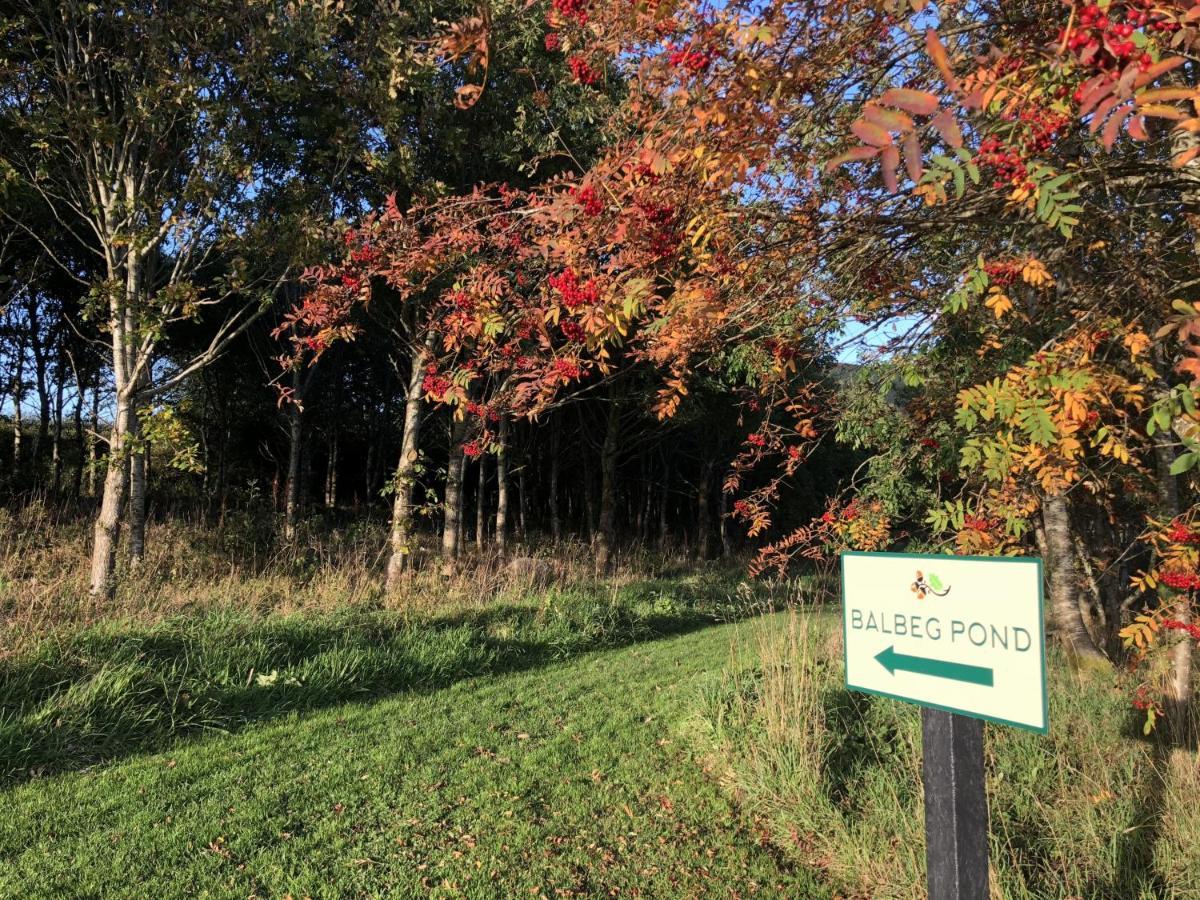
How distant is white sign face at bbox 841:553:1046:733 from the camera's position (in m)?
1.58

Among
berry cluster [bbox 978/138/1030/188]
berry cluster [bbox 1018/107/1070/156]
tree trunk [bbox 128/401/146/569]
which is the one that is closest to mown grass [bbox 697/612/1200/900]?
berry cluster [bbox 978/138/1030/188]

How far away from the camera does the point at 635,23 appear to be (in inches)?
109

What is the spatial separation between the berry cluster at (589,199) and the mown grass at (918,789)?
3.09m

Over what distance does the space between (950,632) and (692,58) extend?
7.24ft

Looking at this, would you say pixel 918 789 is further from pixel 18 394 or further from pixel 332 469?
pixel 18 394

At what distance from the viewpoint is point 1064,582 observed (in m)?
6.99

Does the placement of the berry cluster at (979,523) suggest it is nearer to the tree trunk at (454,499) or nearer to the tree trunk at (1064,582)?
the tree trunk at (1064,582)

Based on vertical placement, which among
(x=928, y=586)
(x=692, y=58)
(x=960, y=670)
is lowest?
(x=960, y=670)

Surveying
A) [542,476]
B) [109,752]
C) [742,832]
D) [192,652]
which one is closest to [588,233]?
[742,832]

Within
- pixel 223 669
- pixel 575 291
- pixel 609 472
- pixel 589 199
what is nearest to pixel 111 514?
pixel 223 669

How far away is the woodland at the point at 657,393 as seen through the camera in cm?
286

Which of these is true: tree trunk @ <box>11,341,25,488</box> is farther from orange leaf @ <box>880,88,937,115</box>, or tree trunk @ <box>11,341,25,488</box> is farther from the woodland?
orange leaf @ <box>880,88,937,115</box>

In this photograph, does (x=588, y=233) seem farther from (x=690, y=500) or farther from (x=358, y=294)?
(x=690, y=500)

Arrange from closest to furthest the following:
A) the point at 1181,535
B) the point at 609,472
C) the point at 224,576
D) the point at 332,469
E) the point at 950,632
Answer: the point at 950,632 → the point at 1181,535 → the point at 224,576 → the point at 609,472 → the point at 332,469
